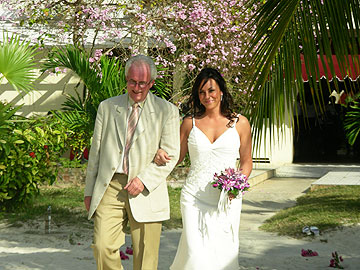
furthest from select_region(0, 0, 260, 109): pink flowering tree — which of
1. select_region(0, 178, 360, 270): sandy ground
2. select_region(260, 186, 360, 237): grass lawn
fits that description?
select_region(0, 178, 360, 270): sandy ground

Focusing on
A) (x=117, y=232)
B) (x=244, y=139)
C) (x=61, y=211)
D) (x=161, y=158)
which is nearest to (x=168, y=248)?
(x=61, y=211)

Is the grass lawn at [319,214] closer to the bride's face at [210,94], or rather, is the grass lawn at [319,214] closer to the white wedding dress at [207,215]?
the white wedding dress at [207,215]

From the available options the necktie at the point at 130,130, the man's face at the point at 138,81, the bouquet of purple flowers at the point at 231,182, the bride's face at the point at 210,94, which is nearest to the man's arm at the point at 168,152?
the necktie at the point at 130,130

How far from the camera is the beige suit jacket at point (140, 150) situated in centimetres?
393

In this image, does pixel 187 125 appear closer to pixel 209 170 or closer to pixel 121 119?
pixel 209 170

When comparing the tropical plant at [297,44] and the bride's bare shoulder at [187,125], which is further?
the bride's bare shoulder at [187,125]

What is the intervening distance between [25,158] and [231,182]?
452 centimetres

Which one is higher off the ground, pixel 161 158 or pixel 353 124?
pixel 353 124

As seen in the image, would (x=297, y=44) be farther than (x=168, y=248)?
No

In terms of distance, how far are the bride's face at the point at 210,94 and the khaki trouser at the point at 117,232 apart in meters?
0.94

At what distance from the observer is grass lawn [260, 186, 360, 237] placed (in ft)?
27.3

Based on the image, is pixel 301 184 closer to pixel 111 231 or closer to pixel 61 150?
pixel 61 150

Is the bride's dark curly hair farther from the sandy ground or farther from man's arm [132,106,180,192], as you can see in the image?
the sandy ground

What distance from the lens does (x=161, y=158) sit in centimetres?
399
